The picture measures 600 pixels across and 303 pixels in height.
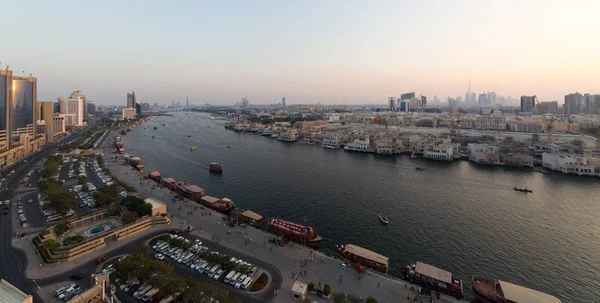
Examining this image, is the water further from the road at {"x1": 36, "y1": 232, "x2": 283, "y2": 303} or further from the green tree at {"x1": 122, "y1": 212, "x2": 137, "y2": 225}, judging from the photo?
the green tree at {"x1": 122, "y1": 212, "x2": 137, "y2": 225}

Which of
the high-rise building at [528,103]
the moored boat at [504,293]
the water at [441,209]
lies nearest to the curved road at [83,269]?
the water at [441,209]

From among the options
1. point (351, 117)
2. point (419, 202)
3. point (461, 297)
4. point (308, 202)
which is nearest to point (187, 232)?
point (308, 202)

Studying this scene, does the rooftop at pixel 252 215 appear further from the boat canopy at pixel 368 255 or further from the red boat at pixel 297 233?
the boat canopy at pixel 368 255

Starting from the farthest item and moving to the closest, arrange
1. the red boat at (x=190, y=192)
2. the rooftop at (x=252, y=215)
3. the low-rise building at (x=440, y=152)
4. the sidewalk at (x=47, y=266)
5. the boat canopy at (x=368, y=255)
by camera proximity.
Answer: the low-rise building at (x=440, y=152) < the red boat at (x=190, y=192) < the rooftop at (x=252, y=215) < the boat canopy at (x=368, y=255) < the sidewalk at (x=47, y=266)

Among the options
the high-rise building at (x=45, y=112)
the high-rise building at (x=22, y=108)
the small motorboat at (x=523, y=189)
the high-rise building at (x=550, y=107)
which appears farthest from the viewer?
the high-rise building at (x=550, y=107)

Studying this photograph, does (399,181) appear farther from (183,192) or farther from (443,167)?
(183,192)

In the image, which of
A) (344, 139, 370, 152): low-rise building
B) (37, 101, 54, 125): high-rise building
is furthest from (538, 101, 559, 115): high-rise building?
(37, 101, 54, 125): high-rise building

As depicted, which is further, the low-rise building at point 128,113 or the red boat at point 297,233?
the low-rise building at point 128,113

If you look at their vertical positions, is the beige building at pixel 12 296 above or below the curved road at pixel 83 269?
above

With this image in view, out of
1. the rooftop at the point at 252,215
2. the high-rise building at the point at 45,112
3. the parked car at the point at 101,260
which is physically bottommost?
the parked car at the point at 101,260
